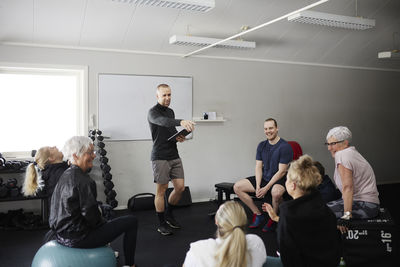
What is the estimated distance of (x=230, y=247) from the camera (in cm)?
166

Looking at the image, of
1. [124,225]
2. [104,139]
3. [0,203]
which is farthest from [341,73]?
[0,203]

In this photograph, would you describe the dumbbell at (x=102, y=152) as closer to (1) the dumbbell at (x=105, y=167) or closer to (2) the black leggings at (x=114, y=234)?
(1) the dumbbell at (x=105, y=167)

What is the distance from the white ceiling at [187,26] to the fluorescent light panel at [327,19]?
1.74 ft

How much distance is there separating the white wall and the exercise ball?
2691mm

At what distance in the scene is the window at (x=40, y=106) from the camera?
191 inches

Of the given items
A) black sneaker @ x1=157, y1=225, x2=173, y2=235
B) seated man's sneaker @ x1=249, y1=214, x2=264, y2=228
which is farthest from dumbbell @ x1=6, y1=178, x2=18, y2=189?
seated man's sneaker @ x1=249, y1=214, x2=264, y2=228

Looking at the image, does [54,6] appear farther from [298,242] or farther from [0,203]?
[298,242]

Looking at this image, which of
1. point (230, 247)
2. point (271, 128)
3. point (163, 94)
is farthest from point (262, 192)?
point (230, 247)

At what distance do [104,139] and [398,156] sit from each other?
242 inches

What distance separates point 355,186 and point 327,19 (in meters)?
2.21

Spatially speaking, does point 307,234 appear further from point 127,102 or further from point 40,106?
point 40,106

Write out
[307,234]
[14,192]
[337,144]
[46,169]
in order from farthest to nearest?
1. [14,192]
2. [46,169]
3. [337,144]
4. [307,234]

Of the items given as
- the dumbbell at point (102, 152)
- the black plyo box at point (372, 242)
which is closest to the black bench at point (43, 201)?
the dumbbell at point (102, 152)

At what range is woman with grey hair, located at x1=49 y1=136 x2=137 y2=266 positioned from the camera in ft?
7.78
